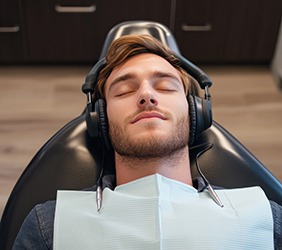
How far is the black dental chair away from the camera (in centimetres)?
113

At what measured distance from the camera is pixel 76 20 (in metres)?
2.40

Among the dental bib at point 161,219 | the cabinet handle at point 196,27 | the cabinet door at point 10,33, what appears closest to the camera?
the dental bib at point 161,219

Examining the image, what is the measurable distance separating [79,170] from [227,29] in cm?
161

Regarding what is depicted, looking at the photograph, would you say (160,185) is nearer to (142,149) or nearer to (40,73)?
(142,149)

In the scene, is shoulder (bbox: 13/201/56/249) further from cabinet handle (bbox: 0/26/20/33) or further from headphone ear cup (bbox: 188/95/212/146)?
cabinet handle (bbox: 0/26/20/33)

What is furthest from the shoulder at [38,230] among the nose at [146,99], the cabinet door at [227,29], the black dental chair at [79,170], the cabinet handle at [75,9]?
the cabinet door at [227,29]

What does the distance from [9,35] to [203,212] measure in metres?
1.82

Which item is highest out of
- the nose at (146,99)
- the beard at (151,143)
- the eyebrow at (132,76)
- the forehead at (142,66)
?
the forehead at (142,66)

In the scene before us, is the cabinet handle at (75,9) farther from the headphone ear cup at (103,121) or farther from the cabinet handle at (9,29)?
the headphone ear cup at (103,121)

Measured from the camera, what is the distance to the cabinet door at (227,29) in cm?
242

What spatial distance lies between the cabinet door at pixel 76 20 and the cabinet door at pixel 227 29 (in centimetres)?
14

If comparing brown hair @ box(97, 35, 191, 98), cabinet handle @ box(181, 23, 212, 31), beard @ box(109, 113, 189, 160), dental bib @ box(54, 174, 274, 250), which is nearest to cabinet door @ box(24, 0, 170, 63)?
cabinet handle @ box(181, 23, 212, 31)

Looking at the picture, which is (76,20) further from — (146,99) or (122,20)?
(146,99)

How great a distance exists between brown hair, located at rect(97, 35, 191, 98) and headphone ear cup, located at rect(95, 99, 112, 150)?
4.1 inches
